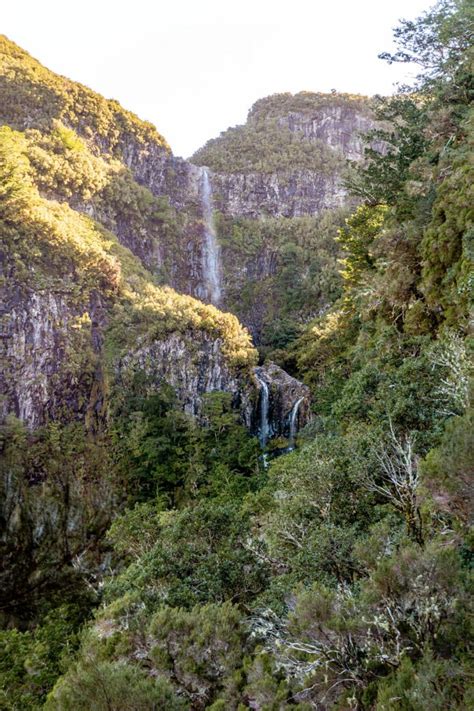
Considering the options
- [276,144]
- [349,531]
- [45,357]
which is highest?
[276,144]

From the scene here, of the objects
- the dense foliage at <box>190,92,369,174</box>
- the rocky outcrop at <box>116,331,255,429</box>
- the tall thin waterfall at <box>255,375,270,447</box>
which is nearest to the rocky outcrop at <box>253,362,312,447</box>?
the tall thin waterfall at <box>255,375,270,447</box>

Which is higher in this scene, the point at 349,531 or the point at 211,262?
the point at 211,262

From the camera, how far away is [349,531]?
7.17 metres

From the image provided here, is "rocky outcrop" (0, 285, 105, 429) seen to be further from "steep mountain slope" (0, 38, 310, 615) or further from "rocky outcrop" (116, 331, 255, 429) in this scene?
"rocky outcrop" (116, 331, 255, 429)

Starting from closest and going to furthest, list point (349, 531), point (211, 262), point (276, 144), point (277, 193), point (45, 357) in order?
point (349, 531), point (45, 357), point (211, 262), point (277, 193), point (276, 144)

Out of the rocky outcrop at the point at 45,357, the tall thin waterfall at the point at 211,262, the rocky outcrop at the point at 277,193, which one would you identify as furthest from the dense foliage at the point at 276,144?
the rocky outcrop at the point at 45,357

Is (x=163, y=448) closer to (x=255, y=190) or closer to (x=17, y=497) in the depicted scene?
(x=17, y=497)

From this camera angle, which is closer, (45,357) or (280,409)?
(45,357)

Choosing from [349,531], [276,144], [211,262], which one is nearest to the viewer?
[349,531]

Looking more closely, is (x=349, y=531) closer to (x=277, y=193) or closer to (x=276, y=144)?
(x=277, y=193)

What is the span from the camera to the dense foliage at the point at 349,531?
4.43 meters

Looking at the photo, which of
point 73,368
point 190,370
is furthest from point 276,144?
point 73,368

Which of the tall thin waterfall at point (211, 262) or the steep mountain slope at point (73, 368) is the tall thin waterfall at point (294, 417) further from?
the tall thin waterfall at point (211, 262)

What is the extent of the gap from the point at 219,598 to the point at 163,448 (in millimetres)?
14350
